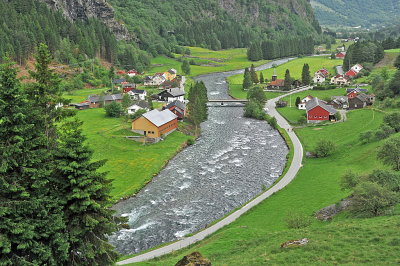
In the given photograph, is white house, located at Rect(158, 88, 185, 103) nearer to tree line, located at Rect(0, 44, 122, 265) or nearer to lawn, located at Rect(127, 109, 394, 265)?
lawn, located at Rect(127, 109, 394, 265)

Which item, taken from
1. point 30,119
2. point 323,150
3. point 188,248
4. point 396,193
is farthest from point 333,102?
point 30,119

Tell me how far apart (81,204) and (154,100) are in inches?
4111

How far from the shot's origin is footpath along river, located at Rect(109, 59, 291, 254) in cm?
4631

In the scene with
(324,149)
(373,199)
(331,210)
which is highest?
(373,199)

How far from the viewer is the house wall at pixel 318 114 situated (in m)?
96.8

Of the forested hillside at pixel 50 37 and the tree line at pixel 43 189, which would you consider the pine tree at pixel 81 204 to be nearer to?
the tree line at pixel 43 189

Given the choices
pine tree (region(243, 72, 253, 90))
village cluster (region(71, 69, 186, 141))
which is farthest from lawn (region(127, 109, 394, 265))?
pine tree (region(243, 72, 253, 90))

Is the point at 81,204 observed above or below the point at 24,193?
below

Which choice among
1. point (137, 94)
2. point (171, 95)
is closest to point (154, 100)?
point (171, 95)

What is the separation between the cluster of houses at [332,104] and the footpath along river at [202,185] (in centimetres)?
1293

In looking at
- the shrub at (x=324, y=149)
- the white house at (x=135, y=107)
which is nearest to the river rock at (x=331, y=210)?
the shrub at (x=324, y=149)

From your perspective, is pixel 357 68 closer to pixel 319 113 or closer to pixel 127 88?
pixel 319 113

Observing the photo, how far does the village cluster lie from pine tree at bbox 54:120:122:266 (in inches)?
2197

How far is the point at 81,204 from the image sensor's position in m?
24.5
